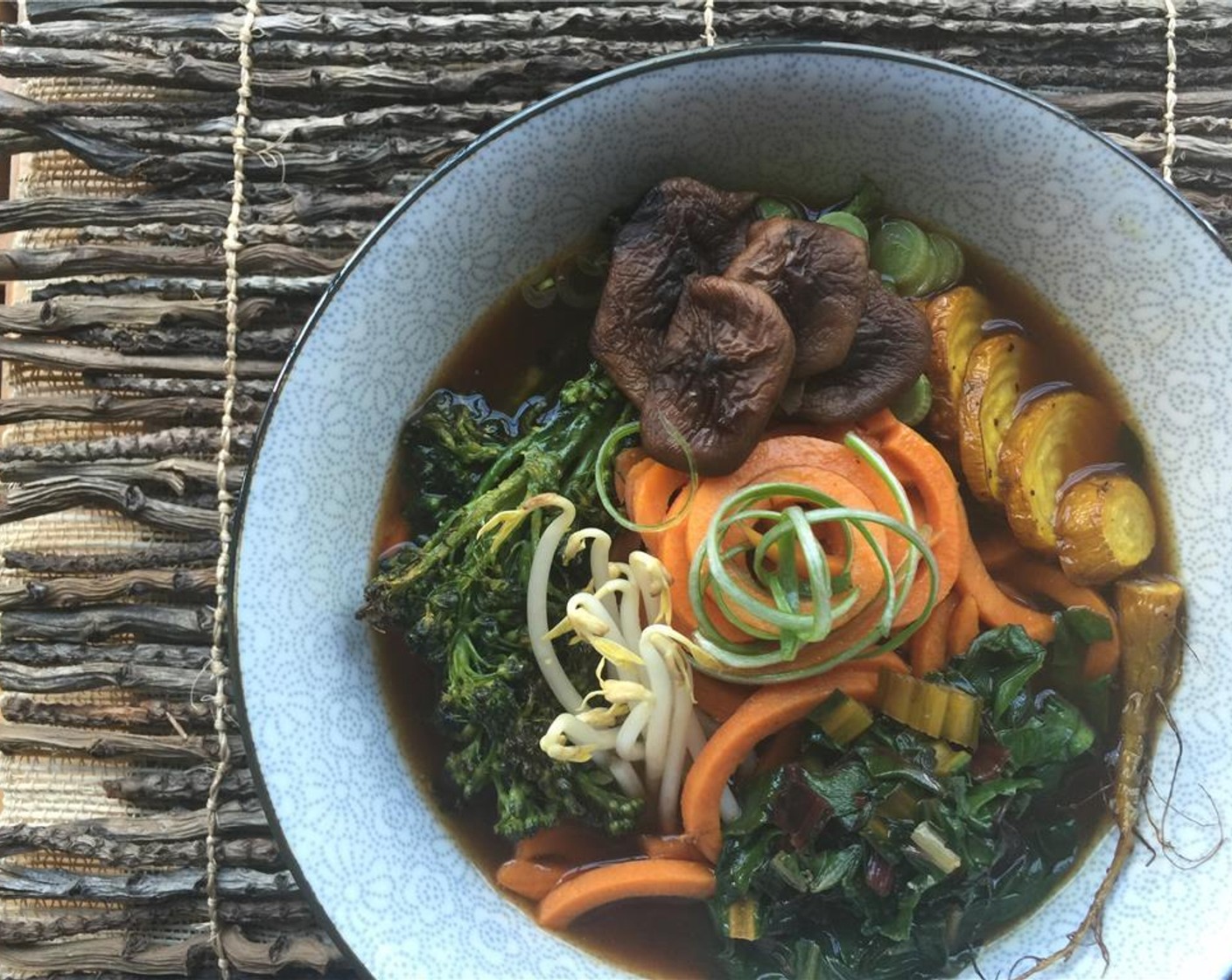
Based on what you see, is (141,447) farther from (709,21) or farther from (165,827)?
(709,21)

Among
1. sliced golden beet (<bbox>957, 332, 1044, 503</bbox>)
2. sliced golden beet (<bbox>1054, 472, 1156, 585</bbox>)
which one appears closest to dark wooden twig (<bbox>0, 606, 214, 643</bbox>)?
sliced golden beet (<bbox>957, 332, 1044, 503</bbox>)

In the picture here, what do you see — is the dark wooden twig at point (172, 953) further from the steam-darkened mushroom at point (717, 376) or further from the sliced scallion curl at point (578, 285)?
the sliced scallion curl at point (578, 285)

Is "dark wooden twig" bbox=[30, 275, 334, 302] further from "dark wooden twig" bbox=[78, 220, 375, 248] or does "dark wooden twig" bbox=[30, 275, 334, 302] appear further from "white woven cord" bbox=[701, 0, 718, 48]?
"white woven cord" bbox=[701, 0, 718, 48]

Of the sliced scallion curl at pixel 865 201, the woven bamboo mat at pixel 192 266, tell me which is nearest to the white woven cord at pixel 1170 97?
the woven bamboo mat at pixel 192 266

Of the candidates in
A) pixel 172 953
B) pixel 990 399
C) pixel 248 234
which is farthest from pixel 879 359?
pixel 172 953

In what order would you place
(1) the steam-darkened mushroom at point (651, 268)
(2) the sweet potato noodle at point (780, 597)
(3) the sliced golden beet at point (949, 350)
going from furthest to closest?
1. (3) the sliced golden beet at point (949, 350)
2. (1) the steam-darkened mushroom at point (651, 268)
3. (2) the sweet potato noodle at point (780, 597)
